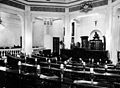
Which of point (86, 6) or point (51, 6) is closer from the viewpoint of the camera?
point (86, 6)

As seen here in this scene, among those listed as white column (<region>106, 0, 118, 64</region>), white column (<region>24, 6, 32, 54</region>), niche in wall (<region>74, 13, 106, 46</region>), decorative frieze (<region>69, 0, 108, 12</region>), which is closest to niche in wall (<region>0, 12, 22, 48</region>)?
white column (<region>24, 6, 32, 54</region>)

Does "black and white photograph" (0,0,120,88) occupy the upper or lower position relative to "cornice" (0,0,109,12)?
lower

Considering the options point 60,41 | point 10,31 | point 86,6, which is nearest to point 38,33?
point 10,31

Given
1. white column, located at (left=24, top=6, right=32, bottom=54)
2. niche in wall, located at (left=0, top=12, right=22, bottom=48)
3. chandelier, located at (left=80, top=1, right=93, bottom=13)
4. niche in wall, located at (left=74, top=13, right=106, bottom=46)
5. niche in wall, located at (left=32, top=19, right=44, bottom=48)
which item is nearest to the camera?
chandelier, located at (left=80, top=1, right=93, bottom=13)

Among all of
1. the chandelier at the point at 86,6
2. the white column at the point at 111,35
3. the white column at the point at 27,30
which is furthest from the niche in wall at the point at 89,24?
the white column at the point at 27,30

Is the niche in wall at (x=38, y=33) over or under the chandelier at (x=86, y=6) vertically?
under

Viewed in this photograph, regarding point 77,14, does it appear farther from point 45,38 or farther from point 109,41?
point 45,38

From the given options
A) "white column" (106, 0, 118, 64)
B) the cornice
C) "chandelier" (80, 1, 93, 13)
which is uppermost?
the cornice

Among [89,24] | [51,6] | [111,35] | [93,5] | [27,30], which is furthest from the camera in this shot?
[89,24]

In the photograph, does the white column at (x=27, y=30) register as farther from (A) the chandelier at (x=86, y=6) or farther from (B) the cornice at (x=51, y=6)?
(A) the chandelier at (x=86, y=6)

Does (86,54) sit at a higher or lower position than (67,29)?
lower

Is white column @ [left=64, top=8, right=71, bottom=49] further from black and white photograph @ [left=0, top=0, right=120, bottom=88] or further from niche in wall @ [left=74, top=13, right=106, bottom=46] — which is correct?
niche in wall @ [left=74, top=13, right=106, bottom=46]

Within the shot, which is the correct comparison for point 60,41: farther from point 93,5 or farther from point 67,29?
point 93,5

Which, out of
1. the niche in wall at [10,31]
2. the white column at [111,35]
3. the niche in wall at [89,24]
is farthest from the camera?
the niche in wall at [10,31]
